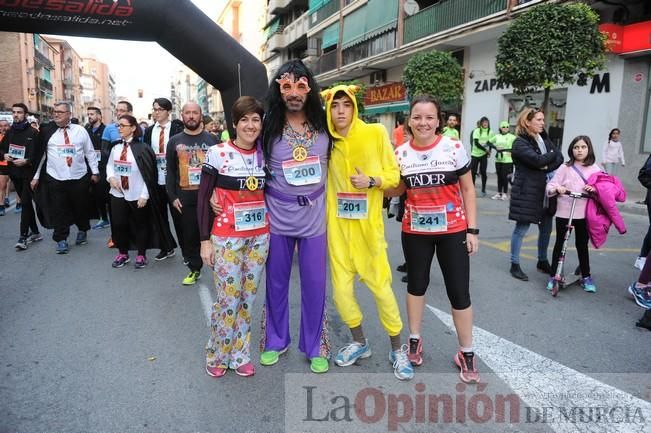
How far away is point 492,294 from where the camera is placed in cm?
485

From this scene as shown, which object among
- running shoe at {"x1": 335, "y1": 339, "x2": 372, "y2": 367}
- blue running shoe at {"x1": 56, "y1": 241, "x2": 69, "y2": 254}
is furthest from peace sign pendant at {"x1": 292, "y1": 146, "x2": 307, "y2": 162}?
blue running shoe at {"x1": 56, "y1": 241, "x2": 69, "y2": 254}

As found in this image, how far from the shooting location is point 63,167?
6574 millimetres

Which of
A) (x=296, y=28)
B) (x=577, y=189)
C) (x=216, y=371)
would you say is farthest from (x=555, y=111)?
(x=296, y=28)

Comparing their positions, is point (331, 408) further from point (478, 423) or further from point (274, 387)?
point (478, 423)

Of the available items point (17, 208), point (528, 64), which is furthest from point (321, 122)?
point (17, 208)

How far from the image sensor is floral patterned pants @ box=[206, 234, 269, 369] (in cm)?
300

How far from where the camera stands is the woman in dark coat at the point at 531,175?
5.03 m

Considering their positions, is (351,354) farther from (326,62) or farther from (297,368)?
A: (326,62)

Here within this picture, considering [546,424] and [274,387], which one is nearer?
[546,424]

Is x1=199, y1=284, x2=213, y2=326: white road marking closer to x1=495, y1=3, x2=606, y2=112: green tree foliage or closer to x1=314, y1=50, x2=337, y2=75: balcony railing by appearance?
x1=495, y1=3, x2=606, y2=112: green tree foliage

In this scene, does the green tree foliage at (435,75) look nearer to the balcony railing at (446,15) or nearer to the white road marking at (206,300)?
the balcony railing at (446,15)

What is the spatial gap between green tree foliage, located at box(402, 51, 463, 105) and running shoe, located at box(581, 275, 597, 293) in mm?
10740

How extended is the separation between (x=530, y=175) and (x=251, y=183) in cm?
361

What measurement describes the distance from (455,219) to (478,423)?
1.23 meters
